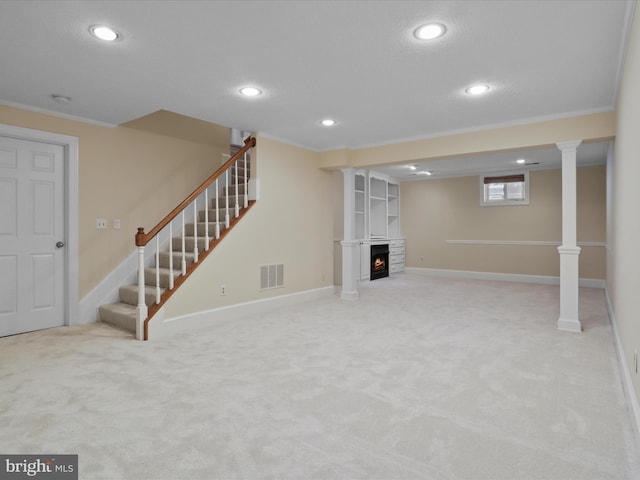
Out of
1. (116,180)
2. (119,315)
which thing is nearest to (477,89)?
A: (116,180)

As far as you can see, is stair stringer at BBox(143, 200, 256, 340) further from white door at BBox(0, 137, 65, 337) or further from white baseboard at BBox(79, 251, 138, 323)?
white door at BBox(0, 137, 65, 337)

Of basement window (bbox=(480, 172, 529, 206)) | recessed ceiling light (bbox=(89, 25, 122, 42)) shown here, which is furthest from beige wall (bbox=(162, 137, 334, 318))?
basement window (bbox=(480, 172, 529, 206))

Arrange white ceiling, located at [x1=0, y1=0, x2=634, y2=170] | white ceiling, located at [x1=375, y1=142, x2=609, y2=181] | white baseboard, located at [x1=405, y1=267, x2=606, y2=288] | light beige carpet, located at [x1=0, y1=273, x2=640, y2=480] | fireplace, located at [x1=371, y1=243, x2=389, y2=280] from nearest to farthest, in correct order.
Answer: light beige carpet, located at [x1=0, y1=273, x2=640, y2=480]
white ceiling, located at [x1=0, y1=0, x2=634, y2=170]
white ceiling, located at [x1=375, y1=142, x2=609, y2=181]
white baseboard, located at [x1=405, y1=267, x2=606, y2=288]
fireplace, located at [x1=371, y1=243, x2=389, y2=280]

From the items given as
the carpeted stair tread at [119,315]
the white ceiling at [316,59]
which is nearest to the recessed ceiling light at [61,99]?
the white ceiling at [316,59]

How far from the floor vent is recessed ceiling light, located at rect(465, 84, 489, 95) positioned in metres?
3.14

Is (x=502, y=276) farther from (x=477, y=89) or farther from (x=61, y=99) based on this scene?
(x=61, y=99)

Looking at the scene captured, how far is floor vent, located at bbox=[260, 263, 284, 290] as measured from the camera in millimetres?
5012

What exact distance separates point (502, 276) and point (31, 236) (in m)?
8.12

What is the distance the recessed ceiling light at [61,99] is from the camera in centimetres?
355

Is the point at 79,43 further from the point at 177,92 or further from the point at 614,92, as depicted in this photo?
the point at 614,92

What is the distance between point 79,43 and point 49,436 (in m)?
2.44

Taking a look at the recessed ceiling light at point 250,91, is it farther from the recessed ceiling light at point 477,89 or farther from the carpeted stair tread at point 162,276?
the carpeted stair tread at point 162,276

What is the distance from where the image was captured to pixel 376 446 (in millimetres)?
1813

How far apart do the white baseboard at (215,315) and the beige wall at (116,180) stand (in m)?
1.23
